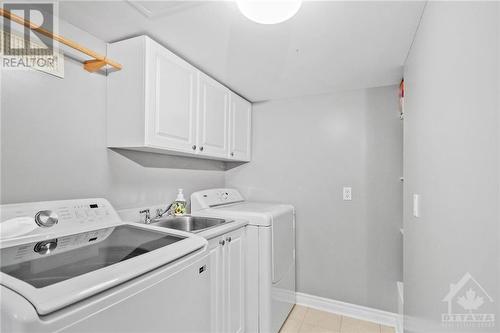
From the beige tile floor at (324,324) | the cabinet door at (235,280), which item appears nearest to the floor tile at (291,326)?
the beige tile floor at (324,324)

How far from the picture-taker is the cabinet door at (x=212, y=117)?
2.04 meters

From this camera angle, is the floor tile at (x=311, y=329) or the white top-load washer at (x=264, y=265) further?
the floor tile at (x=311, y=329)

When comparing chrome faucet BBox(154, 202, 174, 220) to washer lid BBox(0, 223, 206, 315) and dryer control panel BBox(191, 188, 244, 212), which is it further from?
washer lid BBox(0, 223, 206, 315)

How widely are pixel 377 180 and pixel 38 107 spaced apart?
8.33 feet

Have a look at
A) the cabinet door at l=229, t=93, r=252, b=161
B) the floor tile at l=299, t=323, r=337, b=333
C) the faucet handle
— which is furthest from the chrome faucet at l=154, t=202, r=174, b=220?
the floor tile at l=299, t=323, r=337, b=333

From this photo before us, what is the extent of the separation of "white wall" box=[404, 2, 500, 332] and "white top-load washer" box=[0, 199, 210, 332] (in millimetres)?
985

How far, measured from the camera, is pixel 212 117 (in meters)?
2.17

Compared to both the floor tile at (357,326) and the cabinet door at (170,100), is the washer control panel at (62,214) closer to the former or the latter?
the cabinet door at (170,100)

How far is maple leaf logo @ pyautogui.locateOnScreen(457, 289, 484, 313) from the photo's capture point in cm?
68

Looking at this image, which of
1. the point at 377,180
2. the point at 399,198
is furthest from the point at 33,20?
the point at 399,198

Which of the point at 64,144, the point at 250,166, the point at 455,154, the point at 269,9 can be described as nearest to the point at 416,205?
the point at 455,154

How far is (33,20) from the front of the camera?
4.23 ft

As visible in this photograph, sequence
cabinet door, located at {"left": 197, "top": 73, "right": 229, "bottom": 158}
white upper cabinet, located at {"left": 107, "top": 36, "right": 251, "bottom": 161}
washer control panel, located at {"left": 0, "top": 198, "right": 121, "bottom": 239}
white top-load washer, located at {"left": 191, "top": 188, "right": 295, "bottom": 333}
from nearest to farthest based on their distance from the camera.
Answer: washer control panel, located at {"left": 0, "top": 198, "right": 121, "bottom": 239}, white upper cabinet, located at {"left": 107, "top": 36, "right": 251, "bottom": 161}, white top-load washer, located at {"left": 191, "top": 188, "right": 295, "bottom": 333}, cabinet door, located at {"left": 197, "top": 73, "right": 229, "bottom": 158}

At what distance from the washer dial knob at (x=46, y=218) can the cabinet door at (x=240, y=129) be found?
Result: 1453mm
